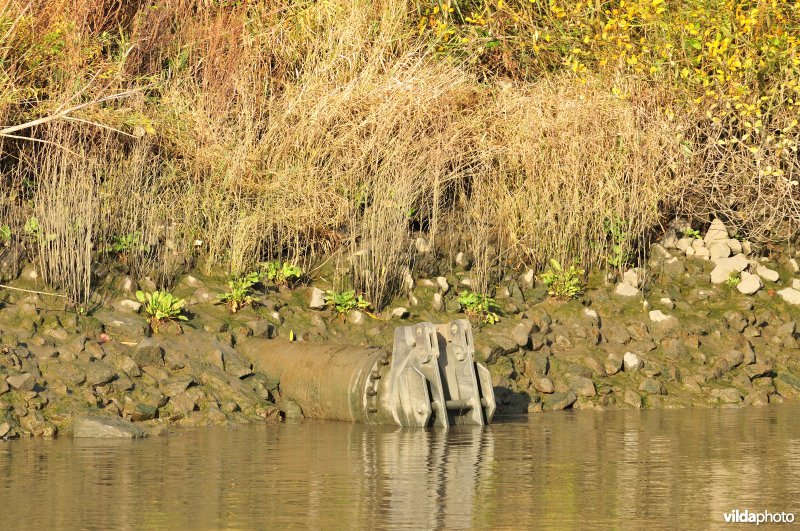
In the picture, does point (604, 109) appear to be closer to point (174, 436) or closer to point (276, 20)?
point (276, 20)

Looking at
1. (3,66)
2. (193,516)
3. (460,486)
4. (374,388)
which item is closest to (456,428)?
(374,388)

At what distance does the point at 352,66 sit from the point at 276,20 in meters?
1.28

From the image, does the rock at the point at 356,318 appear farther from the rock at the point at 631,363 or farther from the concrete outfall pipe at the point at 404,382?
the rock at the point at 631,363

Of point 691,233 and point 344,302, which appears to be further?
point 691,233

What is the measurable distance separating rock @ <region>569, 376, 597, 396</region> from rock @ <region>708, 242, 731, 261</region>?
11.7 feet

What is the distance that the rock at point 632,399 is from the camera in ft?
39.9

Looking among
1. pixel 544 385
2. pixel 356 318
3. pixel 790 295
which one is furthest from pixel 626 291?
pixel 356 318

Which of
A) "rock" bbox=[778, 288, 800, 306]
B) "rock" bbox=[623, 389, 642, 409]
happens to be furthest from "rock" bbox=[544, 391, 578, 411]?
"rock" bbox=[778, 288, 800, 306]

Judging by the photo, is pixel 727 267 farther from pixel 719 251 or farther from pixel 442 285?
pixel 442 285

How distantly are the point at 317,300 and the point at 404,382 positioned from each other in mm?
2795

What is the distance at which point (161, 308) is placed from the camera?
1216 centimetres

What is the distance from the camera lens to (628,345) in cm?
1316

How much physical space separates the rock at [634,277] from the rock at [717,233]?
4.68ft

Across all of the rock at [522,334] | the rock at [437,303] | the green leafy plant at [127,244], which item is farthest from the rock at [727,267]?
the green leafy plant at [127,244]
